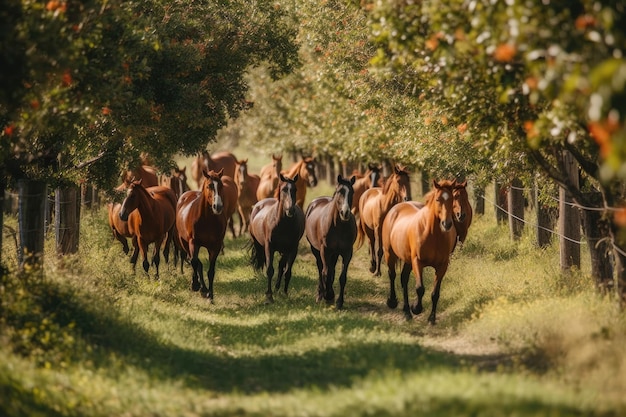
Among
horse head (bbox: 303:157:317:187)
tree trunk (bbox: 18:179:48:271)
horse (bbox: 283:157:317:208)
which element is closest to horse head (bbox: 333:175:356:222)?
tree trunk (bbox: 18:179:48:271)

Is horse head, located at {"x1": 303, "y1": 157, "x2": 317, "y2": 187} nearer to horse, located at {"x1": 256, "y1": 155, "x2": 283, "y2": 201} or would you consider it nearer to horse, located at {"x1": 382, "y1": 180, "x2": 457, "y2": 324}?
horse, located at {"x1": 256, "y1": 155, "x2": 283, "y2": 201}

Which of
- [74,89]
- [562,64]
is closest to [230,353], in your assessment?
[74,89]

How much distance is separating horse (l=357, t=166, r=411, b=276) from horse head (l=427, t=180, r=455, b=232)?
5.32m

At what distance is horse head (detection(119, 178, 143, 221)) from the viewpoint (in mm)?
18469

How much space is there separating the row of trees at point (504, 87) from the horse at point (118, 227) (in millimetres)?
6212

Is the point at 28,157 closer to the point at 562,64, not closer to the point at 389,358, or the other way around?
the point at 389,358

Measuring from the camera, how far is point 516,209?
21328 millimetres

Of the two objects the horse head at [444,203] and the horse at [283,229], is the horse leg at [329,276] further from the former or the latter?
the horse head at [444,203]

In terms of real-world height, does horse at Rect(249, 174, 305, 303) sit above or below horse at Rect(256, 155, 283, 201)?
below

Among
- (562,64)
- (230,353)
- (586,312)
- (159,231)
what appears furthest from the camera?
(159,231)

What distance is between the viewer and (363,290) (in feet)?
61.3

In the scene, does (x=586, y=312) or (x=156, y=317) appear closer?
(x=586, y=312)

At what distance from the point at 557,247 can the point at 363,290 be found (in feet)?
13.5

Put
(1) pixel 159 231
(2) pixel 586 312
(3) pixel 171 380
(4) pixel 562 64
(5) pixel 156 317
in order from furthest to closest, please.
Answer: (1) pixel 159 231 < (5) pixel 156 317 < (2) pixel 586 312 < (3) pixel 171 380 < (4) pixel 562 64
